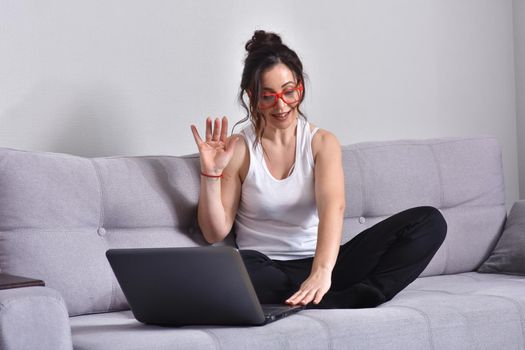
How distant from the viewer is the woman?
7.35 ft

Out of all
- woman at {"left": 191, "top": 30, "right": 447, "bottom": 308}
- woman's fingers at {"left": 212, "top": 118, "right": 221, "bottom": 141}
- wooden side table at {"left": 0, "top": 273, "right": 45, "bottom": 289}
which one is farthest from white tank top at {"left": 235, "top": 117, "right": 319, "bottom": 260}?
wooden side table at {"left": 0, "top": 273, "right": 45, "bottom": 289}

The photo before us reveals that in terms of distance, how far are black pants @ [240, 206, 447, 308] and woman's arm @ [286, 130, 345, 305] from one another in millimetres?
79

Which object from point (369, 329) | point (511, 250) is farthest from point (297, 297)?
point (511, 250)

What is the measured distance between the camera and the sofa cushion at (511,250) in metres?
2.69

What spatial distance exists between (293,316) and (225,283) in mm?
225

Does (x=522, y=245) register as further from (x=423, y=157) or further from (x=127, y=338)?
(x=127, y=338)

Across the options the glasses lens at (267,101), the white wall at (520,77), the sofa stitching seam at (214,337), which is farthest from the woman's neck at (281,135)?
the white wall at (520,77)

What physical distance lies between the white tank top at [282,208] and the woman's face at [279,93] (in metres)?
0.11

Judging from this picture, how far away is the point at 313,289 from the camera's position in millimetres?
2105

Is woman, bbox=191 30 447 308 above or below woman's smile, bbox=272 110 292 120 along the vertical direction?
below

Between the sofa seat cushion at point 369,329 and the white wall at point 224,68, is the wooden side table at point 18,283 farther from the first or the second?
the white wall at point 224,68

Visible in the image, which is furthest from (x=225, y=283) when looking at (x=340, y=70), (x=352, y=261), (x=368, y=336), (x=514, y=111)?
(x=514, y=111)

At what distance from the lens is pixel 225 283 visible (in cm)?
180

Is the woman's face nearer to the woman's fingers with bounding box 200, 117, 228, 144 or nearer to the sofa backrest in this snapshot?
the woman's fingers with bounding box 200, 117, 228, 144
